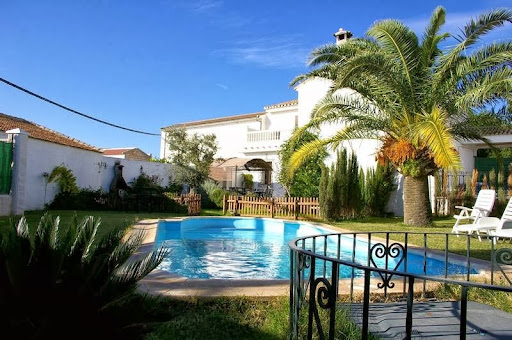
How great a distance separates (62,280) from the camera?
2.12m

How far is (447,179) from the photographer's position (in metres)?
17.8

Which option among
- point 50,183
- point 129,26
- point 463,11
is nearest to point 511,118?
point 463,11

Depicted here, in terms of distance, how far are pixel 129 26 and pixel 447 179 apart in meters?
16.0

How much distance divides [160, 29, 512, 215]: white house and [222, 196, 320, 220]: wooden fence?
460 cm

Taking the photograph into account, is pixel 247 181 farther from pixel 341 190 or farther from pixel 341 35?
pixel 341 190

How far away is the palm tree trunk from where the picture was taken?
43.4 feet

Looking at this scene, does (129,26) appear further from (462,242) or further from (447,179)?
(447,179)

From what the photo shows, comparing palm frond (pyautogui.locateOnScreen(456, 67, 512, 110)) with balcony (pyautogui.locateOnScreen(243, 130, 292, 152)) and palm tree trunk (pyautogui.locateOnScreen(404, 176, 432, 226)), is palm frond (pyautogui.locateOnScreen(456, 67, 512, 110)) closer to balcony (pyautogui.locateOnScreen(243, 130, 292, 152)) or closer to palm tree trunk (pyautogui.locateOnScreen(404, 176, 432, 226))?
palm tree trunk (pyautogui.locateOnScreen(404, 176, 432, 226))

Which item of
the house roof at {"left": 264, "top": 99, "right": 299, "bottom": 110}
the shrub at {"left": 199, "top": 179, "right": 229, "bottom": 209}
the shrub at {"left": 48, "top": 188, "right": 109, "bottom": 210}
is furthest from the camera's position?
the house roof at {"left": 264, "top": 99, "right": 299, "bottom": 110}

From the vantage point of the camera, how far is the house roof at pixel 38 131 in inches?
645

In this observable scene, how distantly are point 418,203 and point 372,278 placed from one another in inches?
353

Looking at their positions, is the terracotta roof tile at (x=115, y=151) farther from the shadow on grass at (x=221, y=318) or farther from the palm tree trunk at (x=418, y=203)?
the shadow on grass at (x=221, y=318)

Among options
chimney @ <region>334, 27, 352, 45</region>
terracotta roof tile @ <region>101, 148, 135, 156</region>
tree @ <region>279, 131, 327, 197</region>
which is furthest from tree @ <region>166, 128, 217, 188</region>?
terracotta roof tile @ <region>101, 148, 135, 156</region>

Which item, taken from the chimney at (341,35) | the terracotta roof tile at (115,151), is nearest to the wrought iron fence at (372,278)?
the chimney at (341,35)
